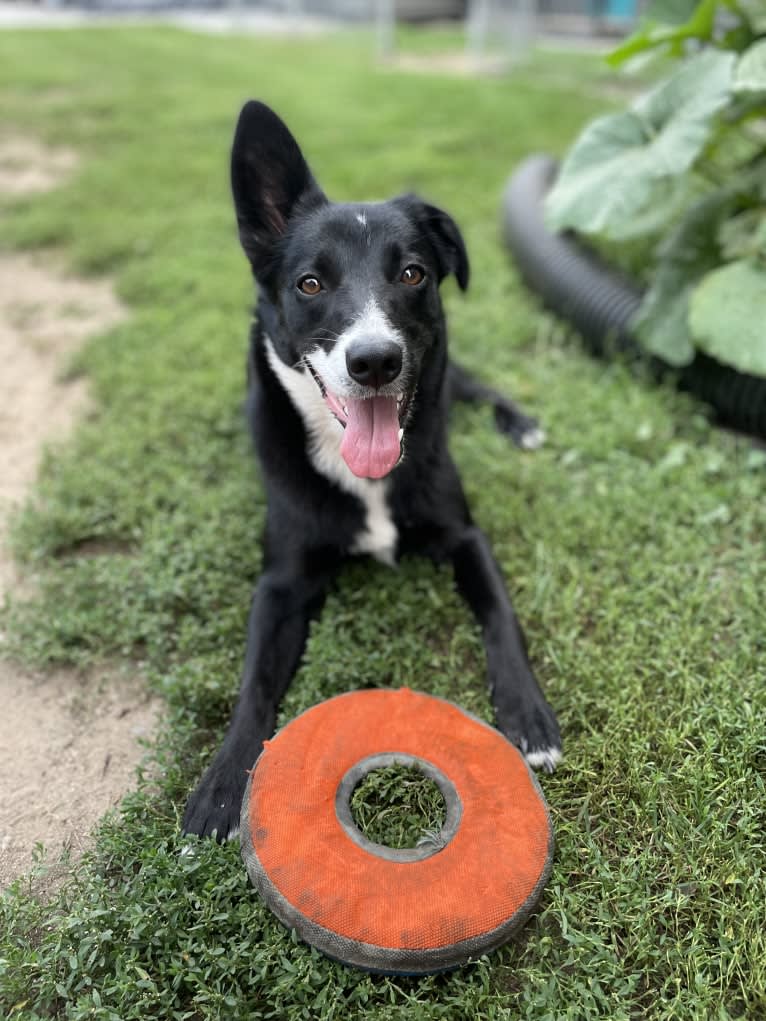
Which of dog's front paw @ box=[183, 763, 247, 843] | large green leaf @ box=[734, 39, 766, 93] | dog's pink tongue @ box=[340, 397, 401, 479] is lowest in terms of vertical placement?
dog's front paw @ box=[183, 763, 247, 843]

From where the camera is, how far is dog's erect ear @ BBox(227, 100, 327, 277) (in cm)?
232

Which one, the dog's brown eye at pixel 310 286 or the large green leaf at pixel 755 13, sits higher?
the large green leaf at pixel 755 13

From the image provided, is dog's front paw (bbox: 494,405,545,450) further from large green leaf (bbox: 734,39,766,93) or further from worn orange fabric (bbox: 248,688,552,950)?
worn orange fabric (bbox: 248,688,552,950)

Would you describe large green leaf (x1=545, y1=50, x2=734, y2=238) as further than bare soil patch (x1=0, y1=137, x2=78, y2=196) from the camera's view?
No

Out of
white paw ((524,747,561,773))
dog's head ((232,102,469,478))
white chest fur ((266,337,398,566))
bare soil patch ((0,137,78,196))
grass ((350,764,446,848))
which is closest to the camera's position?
grass ((350,764,446,848))

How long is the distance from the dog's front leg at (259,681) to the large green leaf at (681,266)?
1914 mm

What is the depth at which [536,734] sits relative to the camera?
80.7 inches

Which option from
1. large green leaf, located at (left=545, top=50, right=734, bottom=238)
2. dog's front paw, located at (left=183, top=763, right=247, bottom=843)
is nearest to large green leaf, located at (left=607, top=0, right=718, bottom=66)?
large green leaf, located at (left=545, top=50, right=734, bottom=238)

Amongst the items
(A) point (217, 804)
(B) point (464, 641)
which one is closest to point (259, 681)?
(A) point (217, 804)

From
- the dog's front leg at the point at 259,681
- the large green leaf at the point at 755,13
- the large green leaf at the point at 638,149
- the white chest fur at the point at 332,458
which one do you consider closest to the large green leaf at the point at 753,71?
the large green leaf at the point at 638,149

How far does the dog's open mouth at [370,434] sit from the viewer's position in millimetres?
2209

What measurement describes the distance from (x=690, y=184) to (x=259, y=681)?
10.4 ft

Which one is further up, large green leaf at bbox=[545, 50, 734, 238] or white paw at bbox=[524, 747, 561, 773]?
large green leaf at bbox=[545, 50, 734, 238]

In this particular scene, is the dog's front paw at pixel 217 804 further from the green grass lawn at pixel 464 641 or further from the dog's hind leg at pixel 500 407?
the dog's hind leg at pixel 500 407
